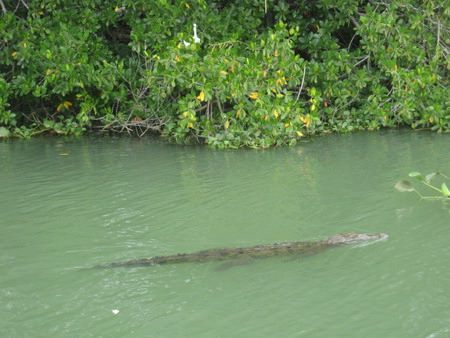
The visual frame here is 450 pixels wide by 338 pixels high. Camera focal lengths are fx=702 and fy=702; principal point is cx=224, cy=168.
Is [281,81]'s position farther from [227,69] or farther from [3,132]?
[3,132]

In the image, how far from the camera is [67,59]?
9836 millimetres

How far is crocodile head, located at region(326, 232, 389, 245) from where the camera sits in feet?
16.8

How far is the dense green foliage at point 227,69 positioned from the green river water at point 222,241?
26.2 inches

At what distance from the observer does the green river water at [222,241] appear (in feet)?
13.4

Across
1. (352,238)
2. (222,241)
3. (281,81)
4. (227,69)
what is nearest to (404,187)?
(352,238)

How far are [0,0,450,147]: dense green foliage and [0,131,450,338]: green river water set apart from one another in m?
0.67

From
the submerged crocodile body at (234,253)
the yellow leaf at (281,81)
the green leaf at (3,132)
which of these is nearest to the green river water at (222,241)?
the submerged crocodile body at (234,253)

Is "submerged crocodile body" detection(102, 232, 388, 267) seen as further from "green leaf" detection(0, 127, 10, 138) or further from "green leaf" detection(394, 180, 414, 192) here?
"green leaf" detection(0, 127, 10, 138)

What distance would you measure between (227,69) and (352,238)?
444 centimetres

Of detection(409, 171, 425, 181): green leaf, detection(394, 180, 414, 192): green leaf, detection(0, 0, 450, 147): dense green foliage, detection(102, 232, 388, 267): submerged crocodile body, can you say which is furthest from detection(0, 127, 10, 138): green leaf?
detection(409, 171, 425, 181): green leaf

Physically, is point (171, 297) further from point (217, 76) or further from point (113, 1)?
point (113, 1)

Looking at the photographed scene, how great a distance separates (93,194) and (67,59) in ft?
11.4

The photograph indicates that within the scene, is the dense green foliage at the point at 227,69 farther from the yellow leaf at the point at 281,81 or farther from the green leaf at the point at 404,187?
the green leaf at the point at 404,187

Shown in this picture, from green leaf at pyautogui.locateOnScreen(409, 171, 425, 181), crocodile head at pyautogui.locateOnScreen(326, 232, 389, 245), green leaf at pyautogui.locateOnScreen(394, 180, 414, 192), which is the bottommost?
crocodile head at pyautogui.locateOnScreen(326, 232, 389, 245)
